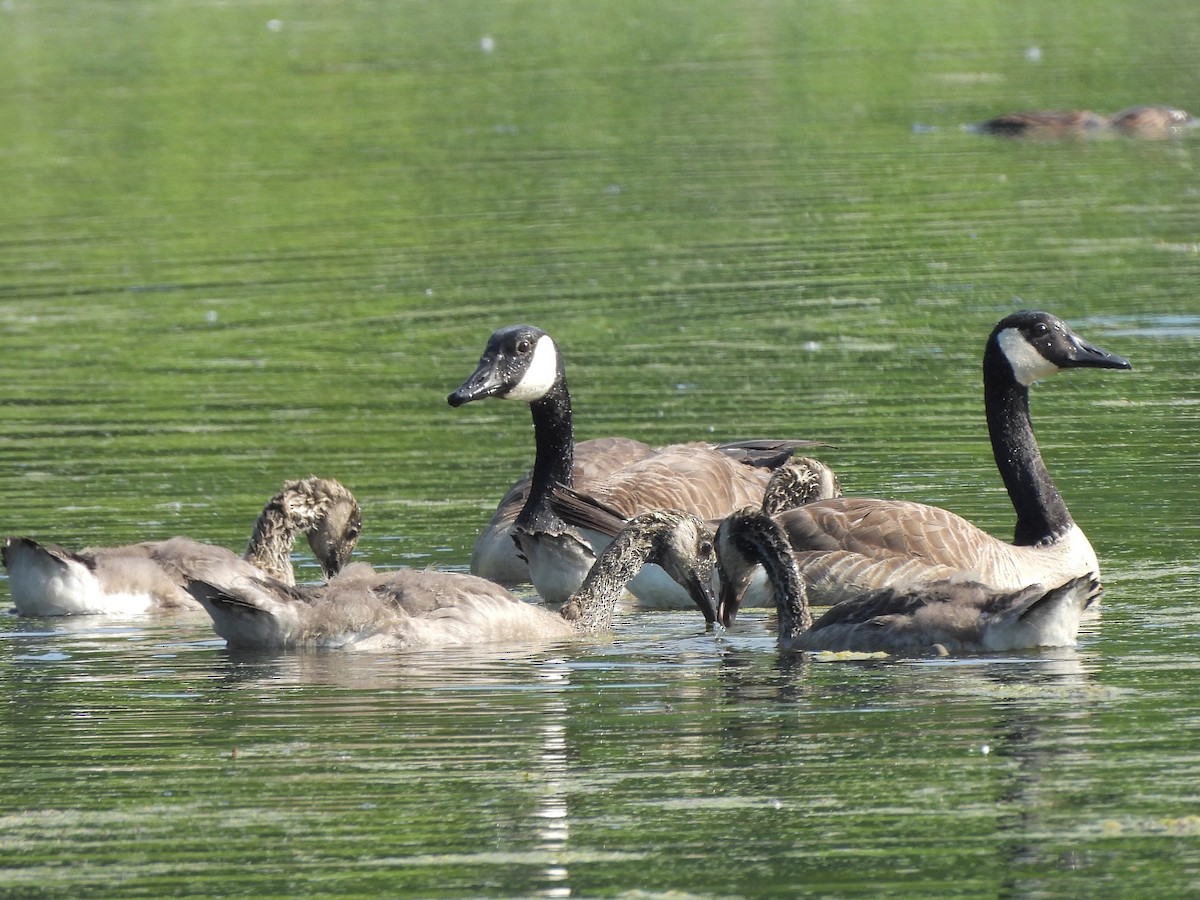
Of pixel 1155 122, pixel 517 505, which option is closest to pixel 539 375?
pixel 517 505

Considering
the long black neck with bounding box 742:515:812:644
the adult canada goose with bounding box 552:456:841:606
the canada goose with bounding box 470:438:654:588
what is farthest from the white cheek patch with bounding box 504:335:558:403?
the long black neck with bounding box 742:515:812:644

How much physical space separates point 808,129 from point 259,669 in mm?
27830

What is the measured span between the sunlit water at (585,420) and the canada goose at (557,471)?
63 centimetres

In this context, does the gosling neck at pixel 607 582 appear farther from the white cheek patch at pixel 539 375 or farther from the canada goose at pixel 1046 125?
the canada goose at pixel 1046 125

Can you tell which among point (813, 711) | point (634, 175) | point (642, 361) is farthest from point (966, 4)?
point (813, 711)

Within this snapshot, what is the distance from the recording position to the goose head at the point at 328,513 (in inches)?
547

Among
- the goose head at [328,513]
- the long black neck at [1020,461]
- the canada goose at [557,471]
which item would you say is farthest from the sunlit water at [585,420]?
the canada goose at [557,471]

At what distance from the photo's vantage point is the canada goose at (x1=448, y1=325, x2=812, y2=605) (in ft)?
45.4

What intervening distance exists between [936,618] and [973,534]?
66.8 inches

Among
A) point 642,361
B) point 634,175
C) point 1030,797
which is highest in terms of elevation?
point 634,175

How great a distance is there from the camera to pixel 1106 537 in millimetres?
14055

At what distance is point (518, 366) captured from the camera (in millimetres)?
14523

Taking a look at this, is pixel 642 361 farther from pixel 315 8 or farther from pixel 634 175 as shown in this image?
pixel 315 8

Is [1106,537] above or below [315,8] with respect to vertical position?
below
